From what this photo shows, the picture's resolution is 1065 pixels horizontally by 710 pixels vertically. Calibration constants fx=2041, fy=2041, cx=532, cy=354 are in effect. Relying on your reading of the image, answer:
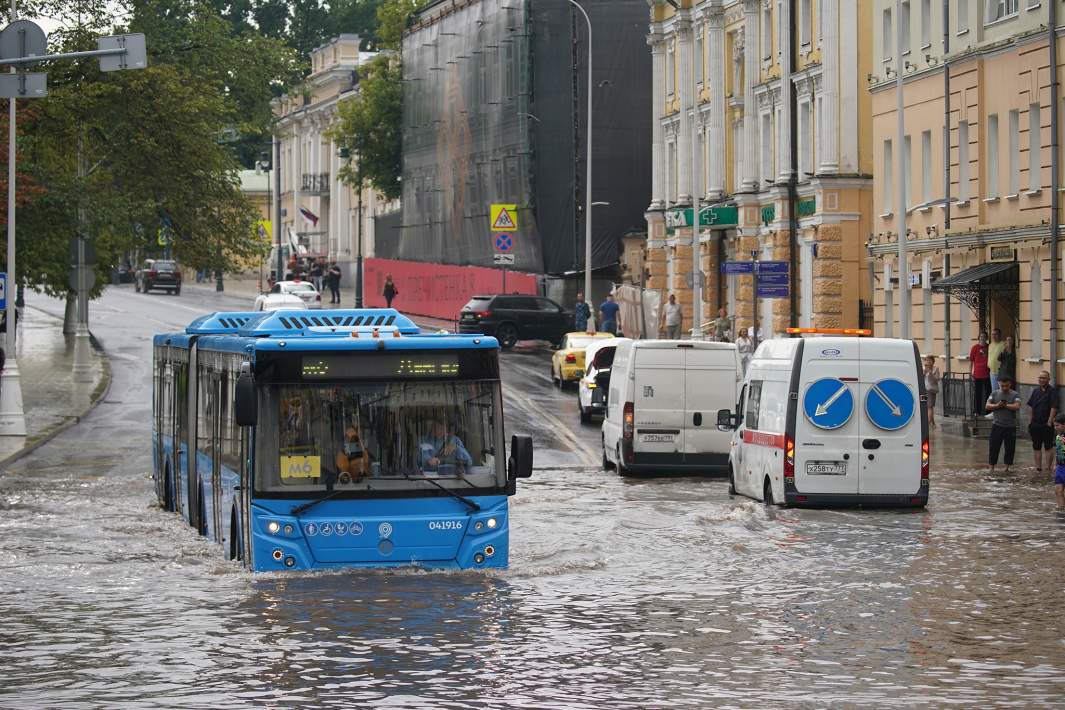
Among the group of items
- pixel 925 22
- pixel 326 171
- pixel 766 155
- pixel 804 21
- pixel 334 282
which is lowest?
pixel 334 282

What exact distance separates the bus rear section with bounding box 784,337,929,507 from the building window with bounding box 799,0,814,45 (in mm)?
32836

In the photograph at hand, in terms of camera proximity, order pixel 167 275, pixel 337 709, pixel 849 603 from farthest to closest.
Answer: pixel 167 275 → pixel 849 603 → pixel 337 709

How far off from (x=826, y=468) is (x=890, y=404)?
1.08 metres

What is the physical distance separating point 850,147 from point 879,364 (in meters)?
30.0

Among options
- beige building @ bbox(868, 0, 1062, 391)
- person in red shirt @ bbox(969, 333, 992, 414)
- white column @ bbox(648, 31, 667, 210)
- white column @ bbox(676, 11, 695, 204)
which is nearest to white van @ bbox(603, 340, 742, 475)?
person in red shirt @ bbox(969, 333, 992, 414)

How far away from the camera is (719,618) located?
15.4 m

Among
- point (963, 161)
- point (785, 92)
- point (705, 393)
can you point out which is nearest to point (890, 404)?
point (705, 393)

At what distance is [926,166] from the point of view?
47.3m

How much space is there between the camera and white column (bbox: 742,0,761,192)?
60375mm

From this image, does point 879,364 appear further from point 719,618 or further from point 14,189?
point 14,189

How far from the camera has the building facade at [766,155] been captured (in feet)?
174

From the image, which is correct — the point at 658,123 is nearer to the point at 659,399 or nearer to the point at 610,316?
the point at 610,316

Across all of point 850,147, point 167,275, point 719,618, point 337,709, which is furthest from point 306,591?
point 167,275

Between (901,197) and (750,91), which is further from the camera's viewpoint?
(750,91)
